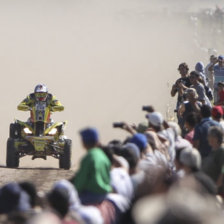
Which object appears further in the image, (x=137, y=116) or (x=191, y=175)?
(x=137, y=116)

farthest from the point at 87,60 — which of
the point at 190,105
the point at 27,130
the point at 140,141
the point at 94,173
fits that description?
the point at 94,173

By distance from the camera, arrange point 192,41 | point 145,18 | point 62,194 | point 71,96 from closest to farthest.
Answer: point 62,194
point 71,96
point 192,41
point 145,18

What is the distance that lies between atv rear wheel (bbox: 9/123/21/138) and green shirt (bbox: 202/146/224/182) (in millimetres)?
12435

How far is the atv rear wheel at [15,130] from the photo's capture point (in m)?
21.8

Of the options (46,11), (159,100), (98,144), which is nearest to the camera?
(98,144)

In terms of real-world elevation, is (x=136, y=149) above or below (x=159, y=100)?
below

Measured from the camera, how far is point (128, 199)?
29.4 ft

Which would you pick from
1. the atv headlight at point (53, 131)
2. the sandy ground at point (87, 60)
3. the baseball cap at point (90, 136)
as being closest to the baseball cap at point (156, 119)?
the baseball cap at point (90, 136)

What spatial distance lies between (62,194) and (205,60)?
214 feet

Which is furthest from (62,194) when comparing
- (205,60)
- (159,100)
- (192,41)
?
(192,41)

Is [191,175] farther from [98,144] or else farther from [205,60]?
[205,60]

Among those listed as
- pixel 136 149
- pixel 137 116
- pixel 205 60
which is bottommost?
pixel 136 149

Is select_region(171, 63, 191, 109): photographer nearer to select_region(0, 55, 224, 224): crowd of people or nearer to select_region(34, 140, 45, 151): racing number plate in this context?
select_region(0, 55, 224, 224): crowd of people

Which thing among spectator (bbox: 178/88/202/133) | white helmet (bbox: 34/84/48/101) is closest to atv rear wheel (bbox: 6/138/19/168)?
white helmet (bbox: 34/84/48/101)
